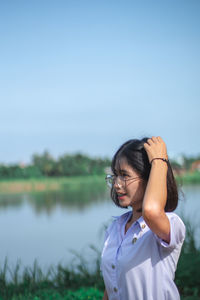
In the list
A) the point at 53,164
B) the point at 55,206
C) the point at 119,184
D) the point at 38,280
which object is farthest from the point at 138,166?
the point at 53,164

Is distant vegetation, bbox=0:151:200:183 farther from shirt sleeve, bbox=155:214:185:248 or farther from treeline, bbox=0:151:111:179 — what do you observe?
shirt sleeve, bbox=155:214:185:248

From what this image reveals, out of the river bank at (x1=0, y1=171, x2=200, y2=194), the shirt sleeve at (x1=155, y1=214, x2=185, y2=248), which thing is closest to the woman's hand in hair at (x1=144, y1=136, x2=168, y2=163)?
the shirt sleeve at (x1=155, y1=214, x2=185, y2=248)

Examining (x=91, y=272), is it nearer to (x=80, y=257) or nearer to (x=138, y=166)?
(x=80, y=257)

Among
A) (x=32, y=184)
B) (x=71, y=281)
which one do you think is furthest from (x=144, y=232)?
(x=32, y=184)

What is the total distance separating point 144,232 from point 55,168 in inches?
594

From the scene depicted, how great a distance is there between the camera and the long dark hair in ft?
4.50

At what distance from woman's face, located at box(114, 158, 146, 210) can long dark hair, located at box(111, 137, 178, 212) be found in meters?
0.02

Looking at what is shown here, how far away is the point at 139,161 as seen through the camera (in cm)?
137

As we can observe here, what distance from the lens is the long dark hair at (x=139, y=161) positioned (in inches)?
54.1

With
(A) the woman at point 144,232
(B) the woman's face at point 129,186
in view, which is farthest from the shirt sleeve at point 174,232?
(B) the woman's face at point 129,186

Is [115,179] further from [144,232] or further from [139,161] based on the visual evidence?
[144,232]

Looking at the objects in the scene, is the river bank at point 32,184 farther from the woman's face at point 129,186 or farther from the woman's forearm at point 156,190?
the woman's forearm at point 156,190

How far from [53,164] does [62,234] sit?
7.78 m

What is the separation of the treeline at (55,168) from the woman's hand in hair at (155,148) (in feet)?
46.1
